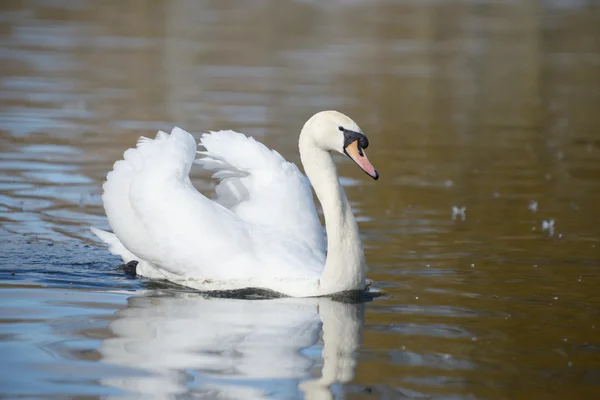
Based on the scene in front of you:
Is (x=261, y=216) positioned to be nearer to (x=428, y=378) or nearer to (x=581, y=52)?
(x=428, y=378)

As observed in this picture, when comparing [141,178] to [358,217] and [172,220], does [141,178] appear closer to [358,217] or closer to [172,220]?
[172,220]

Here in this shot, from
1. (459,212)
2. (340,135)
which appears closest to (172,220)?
(340,135)

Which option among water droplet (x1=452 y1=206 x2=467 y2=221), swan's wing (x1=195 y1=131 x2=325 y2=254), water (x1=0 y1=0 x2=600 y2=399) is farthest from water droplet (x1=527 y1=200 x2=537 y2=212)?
swan's wing (x1=195 y1=131 x2=325 y2=254)

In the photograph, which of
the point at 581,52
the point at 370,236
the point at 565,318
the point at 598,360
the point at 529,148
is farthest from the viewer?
the point at 581,52

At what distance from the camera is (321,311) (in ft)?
28.6

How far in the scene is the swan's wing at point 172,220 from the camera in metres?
9.12

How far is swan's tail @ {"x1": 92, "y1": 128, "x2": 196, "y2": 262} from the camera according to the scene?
9383 mm

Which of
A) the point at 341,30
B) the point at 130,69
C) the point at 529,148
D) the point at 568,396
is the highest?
the point at 341,30

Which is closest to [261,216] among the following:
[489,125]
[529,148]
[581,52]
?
[529,148]

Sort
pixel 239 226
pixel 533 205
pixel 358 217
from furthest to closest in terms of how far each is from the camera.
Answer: pixel 533 205, pixel 358 217, pixel 239 226

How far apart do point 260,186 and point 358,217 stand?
2.40 meters

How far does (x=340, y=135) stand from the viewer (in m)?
8.94

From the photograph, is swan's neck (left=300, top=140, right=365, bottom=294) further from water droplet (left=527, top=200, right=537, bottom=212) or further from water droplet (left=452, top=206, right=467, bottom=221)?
water droplet (left=527, top=200, right=537, bottom=212)

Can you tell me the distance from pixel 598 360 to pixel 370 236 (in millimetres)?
4119
